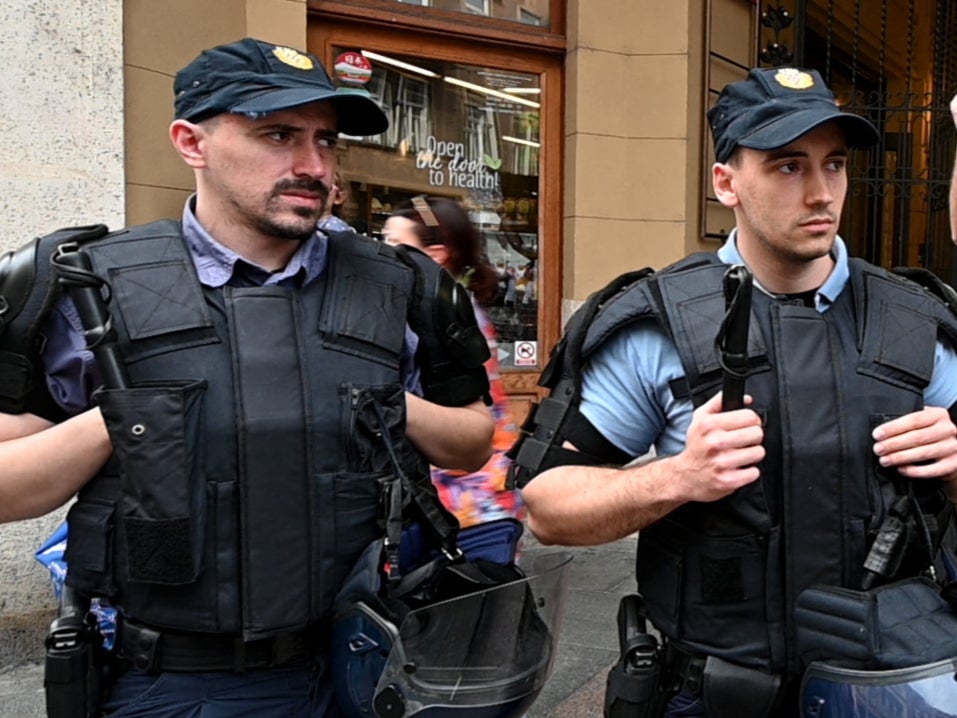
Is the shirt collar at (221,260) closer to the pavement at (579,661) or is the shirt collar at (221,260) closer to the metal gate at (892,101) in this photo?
the pavement at (579,661)

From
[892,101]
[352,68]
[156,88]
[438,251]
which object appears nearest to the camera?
[438,251]

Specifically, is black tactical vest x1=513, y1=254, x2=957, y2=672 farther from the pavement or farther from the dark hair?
the dark hair

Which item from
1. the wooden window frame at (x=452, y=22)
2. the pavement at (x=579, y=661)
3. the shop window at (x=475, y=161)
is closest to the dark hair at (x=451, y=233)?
the pavement at (x=579, y=661)

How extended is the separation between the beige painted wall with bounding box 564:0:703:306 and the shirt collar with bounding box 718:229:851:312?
418 centimetres

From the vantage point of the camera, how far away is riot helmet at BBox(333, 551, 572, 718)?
166cm

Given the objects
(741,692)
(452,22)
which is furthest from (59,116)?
(741,692)

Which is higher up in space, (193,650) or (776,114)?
(776,114)

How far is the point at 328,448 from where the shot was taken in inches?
72.0

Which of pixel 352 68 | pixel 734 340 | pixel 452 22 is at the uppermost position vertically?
pixel 452 22

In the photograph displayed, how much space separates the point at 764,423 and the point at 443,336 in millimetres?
694

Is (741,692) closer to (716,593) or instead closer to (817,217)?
(716,593)

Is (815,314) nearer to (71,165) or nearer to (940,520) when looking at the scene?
(940,520)

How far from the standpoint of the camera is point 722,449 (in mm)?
1654

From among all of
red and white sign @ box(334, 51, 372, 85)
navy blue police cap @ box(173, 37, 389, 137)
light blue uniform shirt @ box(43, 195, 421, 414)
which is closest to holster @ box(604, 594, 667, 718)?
light blue uniform shirt @ box(43, 195, 421, 414)
